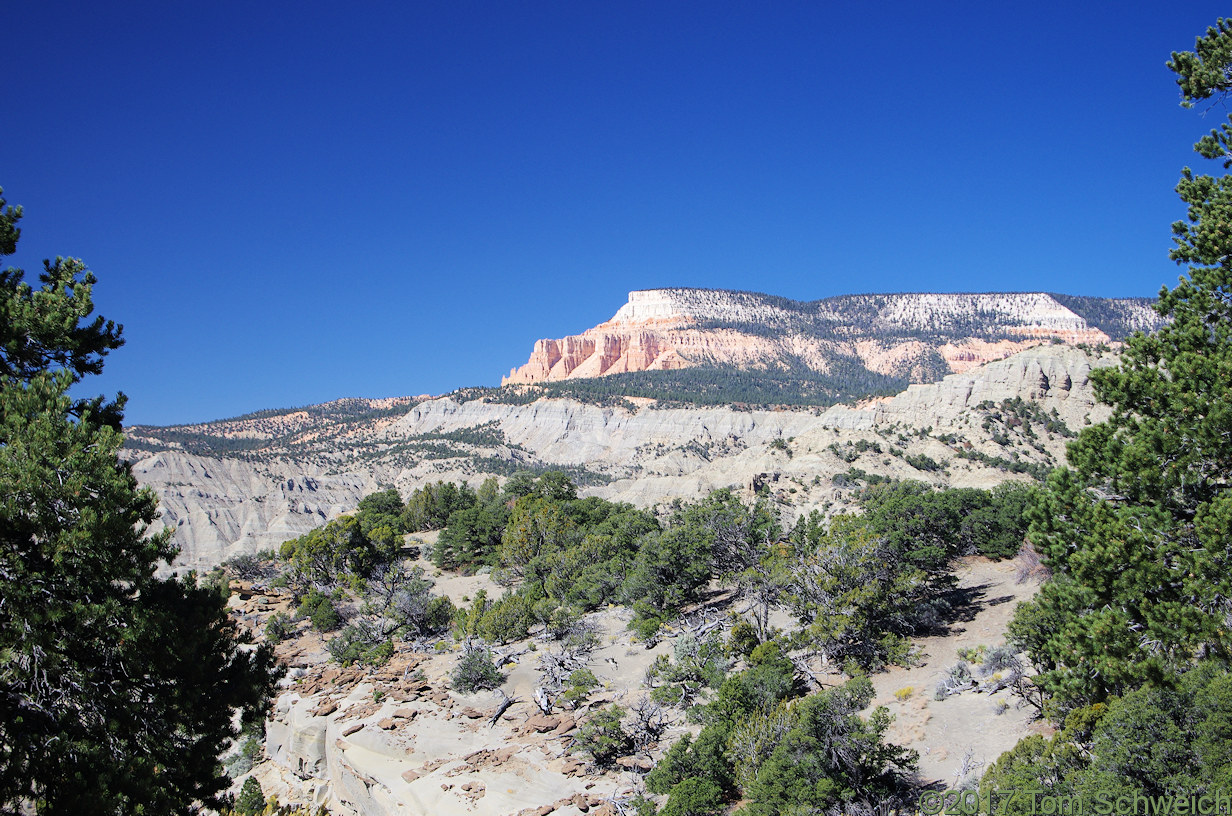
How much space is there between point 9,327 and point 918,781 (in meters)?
19.6

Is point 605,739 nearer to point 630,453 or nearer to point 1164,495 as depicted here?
point 1164,495

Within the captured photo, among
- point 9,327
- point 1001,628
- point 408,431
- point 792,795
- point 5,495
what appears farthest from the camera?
point 408,431

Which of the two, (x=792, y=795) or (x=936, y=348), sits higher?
(x=936, y=348)

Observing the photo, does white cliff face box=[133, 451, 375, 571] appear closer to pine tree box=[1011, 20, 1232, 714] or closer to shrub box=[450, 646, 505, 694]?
shrub box=[450, 646, 505, 694]

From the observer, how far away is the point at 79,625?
9781mm

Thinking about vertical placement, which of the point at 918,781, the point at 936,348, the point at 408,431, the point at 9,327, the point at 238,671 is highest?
the point at 936,348

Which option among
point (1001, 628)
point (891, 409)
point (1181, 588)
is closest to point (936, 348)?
point (891, 409)

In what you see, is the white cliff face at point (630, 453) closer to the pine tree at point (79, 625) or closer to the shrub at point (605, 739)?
the shrub at point (605, 739)

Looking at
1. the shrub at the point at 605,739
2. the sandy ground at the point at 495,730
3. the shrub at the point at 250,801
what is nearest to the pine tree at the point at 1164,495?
the sandy ground at the point at 495,730

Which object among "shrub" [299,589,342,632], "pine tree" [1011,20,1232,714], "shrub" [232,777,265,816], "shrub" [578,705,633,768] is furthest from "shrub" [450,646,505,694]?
"pine tree" [1011,20,1232,714]

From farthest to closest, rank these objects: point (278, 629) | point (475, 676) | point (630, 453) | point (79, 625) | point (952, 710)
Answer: point (630, 453), point (278, 629), point (475, 676), point (952, 710), point (79, 625)

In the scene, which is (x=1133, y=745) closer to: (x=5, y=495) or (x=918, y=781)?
(x=918, y=781)

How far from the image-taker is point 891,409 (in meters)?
71.9

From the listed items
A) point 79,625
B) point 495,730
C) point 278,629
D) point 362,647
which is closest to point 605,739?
point 495,730
